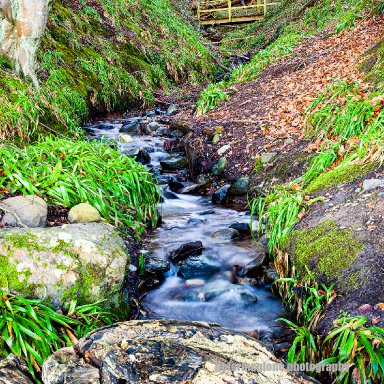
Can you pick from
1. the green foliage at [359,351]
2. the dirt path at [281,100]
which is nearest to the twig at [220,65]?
the dirt path at [281,100]

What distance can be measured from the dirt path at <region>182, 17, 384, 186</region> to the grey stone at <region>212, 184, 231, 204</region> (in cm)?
38

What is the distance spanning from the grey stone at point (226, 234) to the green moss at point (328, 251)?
1184 millimetres

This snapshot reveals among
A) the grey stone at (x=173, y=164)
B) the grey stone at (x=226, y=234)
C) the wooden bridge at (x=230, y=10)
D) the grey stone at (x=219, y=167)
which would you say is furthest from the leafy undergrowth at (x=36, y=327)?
the wooden bridge at (x=230, y=10)

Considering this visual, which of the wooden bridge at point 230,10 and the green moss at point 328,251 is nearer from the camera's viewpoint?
the green moss at point 328,251

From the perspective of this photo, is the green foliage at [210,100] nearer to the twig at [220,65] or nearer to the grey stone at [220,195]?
the grey stone at [220,195]

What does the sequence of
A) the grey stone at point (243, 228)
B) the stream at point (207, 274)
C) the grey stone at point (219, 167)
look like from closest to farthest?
the stream at point (207, 274) < the grey stone at point (243, 228) < the grey stone at point (219, 167)

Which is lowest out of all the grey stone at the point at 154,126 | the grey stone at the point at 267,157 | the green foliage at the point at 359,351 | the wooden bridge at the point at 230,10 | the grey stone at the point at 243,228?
the grey stone at the point at 243,228

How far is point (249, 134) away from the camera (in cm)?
688

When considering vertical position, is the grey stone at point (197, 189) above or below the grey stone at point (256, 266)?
above

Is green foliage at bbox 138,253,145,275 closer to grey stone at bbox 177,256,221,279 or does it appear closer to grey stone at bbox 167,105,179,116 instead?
grey stone at bbox 177,256,221,279

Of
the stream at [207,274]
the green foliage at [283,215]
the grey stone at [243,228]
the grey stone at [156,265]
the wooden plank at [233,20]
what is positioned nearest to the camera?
the stream at [207,274]

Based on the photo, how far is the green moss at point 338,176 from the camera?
422 cm

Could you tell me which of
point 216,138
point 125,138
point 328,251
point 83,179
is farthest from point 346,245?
point 125,138

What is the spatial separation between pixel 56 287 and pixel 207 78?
11704mm
